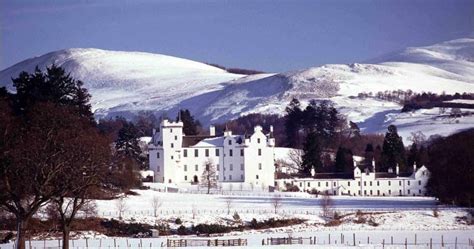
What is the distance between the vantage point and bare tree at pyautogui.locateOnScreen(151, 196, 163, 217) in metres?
56.1

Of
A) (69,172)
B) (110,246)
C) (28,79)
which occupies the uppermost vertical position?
(28,79)

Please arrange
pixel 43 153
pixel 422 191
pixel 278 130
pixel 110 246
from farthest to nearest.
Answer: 1. pixel 278 130
2. pixel 422 191
3. pixel 110 246
4. pixel 43 153

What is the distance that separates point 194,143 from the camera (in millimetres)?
84500

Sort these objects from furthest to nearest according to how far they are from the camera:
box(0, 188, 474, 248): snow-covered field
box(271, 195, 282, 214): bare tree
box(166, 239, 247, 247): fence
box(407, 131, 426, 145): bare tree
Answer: box(407, 131, 426, 145): bare tree, box(271, 195, 282, 214): bare tree, box(0, 188, 474, 248): snow-covered field, box(166, 239, 247, 247): fence

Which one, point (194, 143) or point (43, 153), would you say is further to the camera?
point (194, 143)

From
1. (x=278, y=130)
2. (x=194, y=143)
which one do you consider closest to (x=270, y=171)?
(x=194, y=143)

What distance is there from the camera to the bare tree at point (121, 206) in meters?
55.1

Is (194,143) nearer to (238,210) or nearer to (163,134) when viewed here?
(163,134)

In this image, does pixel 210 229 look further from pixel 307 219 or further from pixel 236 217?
pixel 307 219

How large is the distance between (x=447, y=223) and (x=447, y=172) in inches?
347

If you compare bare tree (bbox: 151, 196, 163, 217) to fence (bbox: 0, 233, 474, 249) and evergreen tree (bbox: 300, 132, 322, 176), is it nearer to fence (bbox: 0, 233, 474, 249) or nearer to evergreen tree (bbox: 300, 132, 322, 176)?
fence (bbox: 0, 233, 474, 249)

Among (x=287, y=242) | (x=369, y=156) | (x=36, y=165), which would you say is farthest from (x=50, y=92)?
(x=369, y=156)

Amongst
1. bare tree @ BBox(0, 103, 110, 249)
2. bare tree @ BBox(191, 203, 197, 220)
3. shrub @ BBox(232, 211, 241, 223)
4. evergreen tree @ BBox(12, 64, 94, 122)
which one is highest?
evergreen tree @ BBox(12, 64, 94, 122)

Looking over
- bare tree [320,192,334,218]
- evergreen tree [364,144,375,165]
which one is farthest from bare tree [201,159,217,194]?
evergreen tree [364,144,375,165]
